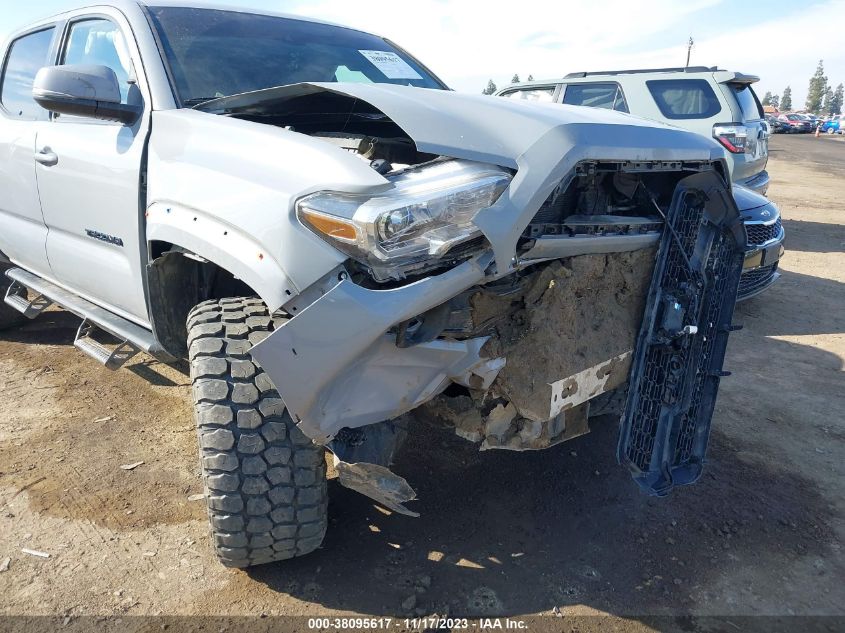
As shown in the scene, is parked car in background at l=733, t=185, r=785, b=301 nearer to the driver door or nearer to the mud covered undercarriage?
the mud covered undercarriage

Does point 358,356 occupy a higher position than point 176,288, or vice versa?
point 358,356

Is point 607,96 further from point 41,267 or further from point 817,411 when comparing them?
point 41,267

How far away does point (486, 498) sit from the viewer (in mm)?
2875

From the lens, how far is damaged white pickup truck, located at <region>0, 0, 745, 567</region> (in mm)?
1814

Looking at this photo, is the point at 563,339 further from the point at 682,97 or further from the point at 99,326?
the point at 682,97

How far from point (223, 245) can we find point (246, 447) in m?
0.65

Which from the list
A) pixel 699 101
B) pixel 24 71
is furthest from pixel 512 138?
pixel 699 101

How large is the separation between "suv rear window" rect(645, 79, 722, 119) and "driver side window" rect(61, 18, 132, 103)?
6739mm

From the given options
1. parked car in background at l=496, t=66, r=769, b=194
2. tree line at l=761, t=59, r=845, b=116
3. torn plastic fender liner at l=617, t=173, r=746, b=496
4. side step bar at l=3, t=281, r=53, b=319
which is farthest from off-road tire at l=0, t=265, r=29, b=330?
tree line at l=761, t=59, r=845, b=116

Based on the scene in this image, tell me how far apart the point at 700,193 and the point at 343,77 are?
1.84 m

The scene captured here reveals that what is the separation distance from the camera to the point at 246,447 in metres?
2.08

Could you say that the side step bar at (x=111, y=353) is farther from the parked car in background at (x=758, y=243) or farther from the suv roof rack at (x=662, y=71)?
the suv roof rack at (x=662, y=71)

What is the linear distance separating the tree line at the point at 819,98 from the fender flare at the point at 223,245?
106 metres

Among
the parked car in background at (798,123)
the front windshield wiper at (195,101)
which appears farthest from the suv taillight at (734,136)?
the parked car in background at (798,123)
